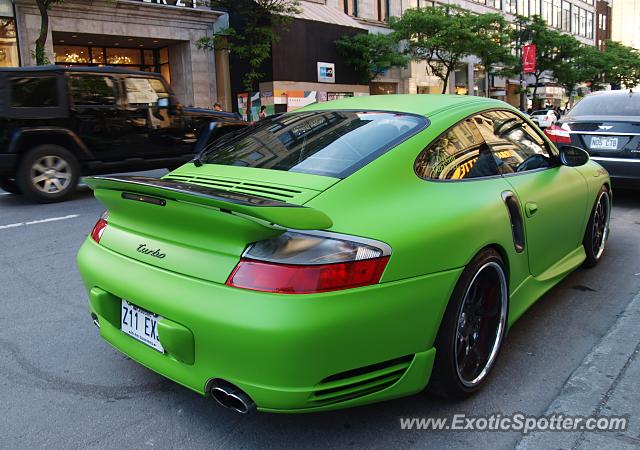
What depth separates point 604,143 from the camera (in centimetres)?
740

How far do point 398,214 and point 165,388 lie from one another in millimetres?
1508

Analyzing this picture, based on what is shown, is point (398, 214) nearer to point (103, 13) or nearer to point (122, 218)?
point (122, 218)

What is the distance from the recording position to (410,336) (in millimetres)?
2367

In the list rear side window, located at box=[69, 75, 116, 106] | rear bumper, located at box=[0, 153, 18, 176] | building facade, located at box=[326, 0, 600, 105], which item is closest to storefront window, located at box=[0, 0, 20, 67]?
rear side window, located at box=[69, 75, 116, 106]

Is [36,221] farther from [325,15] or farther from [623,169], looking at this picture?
[325,15]

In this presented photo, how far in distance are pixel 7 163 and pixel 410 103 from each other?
683 cm

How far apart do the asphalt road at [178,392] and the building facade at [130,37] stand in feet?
63.6

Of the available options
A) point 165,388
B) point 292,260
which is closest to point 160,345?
point 165,388

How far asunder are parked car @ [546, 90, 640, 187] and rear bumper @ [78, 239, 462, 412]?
5.74 meters

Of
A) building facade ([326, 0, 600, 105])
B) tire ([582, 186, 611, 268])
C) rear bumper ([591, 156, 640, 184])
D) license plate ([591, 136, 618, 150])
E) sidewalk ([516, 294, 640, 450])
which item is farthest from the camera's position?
building facade ([326, 0, 600, 105])

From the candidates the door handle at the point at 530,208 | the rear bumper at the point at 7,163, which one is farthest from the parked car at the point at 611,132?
the rear bumper at the point at 7,163

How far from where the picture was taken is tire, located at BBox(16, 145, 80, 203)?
27.0 feet

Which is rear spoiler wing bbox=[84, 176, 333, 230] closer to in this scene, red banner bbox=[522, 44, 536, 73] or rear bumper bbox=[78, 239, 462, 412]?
rear bumper bbox=[78, 239, 462, 412]

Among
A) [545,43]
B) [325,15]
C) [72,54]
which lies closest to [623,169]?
[72,54]
